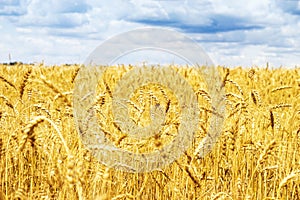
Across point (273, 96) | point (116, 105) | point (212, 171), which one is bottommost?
point (212, 171)

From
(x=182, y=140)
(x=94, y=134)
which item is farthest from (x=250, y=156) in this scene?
(x=94, y=134)

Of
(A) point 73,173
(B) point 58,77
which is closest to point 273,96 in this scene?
(B) point 58,77

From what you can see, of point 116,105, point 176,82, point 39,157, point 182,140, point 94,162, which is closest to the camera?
point 94,162

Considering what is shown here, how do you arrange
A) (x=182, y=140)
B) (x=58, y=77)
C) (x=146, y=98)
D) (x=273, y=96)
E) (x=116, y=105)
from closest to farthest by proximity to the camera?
(x=182, y=140) → (x=116, y=105) → (x=146, y=98) → (x=273, y=96) → (x=58, y=77)

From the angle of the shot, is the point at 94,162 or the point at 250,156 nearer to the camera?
the point at 94,162

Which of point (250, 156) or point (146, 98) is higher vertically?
point (146, 98)

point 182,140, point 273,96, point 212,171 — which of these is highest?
point 273,96

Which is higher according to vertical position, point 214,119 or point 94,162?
point 214,119

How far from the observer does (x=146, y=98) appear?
4.52 m

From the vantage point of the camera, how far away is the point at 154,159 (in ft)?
9.01

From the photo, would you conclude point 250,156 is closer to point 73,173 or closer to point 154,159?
point 154,159

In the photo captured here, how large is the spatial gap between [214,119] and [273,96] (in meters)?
4.78

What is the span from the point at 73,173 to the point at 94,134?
183 centimetres

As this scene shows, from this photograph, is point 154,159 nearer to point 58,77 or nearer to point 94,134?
point 94,134
